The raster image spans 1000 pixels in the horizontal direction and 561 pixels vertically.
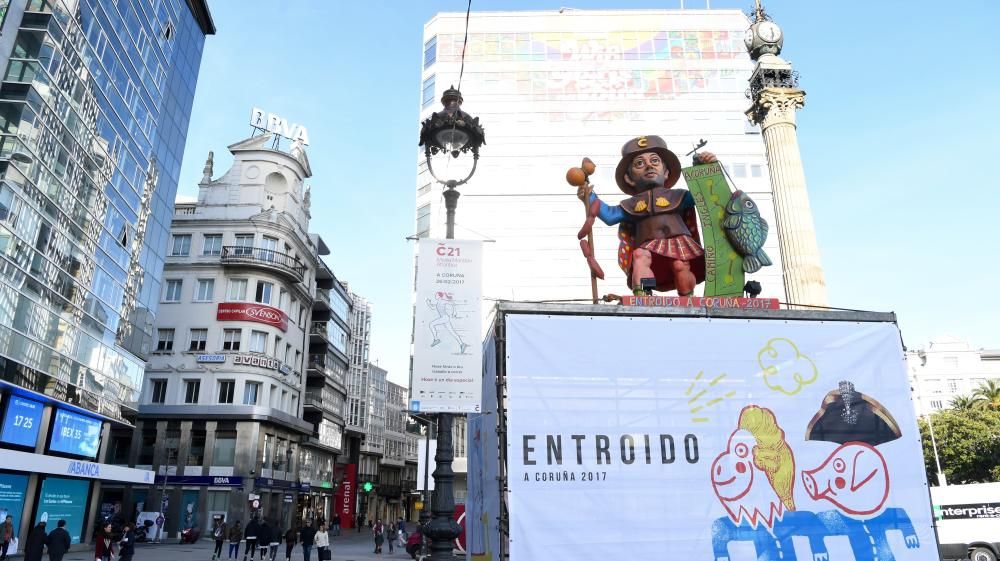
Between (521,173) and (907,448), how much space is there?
48.0m

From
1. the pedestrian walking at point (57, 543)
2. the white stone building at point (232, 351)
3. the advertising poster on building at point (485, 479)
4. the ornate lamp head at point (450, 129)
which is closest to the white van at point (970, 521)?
the advertising poster on building at point (485, 479)

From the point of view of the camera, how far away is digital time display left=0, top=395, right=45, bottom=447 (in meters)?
22.6

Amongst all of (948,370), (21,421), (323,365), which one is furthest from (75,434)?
(948,370)

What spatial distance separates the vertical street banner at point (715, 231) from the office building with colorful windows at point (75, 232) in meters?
22.7

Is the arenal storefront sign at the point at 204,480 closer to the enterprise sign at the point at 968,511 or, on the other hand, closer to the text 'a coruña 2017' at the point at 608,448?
the enterprise sign at the point at 968,511

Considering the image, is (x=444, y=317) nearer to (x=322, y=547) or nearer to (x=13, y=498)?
(x=322, y=547)

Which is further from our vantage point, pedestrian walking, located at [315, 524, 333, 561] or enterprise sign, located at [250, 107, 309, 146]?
enterprise sign, located at [250, 107, 309, 146]

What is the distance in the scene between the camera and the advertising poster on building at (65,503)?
25.1m

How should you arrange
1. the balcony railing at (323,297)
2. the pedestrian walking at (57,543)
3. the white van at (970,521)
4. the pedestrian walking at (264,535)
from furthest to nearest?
1. the balcony railing at (323,297)
2. the white van at (970,521)
3. the pedestrian walking at (264,535)
4. the pedestrian walking at (57,543)

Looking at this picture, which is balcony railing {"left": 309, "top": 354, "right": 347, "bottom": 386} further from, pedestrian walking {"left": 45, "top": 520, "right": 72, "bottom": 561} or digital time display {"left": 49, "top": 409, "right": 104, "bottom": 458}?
pedestrian walking {"left": 45, "top": 520, "right": 72, "bottom": 561}

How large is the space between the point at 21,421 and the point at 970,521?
112ft

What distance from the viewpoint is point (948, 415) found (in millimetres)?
51094

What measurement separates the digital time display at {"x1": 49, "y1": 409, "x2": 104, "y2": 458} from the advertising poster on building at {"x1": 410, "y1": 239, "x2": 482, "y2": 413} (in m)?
24.1

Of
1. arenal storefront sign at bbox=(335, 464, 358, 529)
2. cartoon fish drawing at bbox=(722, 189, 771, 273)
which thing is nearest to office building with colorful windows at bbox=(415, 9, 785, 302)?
arenal storefront sign at bbox=(335, 464, 358, 529)
